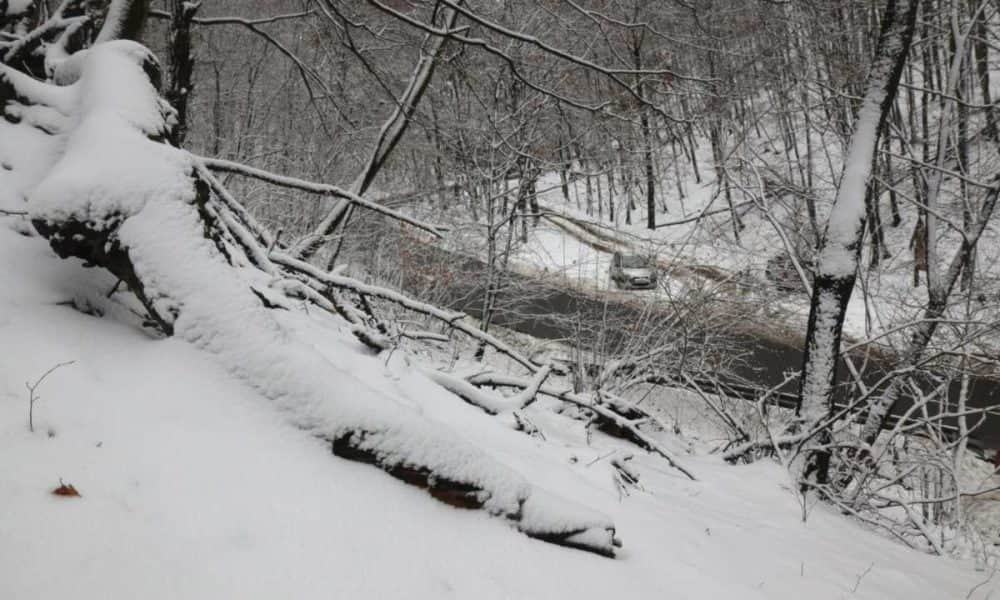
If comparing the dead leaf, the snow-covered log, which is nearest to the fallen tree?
the snow-covered log

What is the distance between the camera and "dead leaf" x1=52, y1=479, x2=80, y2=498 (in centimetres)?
120

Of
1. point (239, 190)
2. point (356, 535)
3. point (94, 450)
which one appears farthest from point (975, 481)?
point (239, 190)

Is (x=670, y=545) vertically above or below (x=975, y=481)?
above

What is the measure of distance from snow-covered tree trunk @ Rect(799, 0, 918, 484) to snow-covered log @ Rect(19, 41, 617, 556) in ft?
13.7

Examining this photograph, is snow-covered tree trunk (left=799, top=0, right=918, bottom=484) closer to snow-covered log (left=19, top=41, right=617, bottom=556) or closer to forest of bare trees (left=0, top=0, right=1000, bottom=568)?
forest of bare trees (left=0, top=0, right=1000, bottom=568)

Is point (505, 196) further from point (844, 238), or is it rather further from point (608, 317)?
point (844, 238)

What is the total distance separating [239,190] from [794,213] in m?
9.28

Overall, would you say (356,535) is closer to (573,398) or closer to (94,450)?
(94,450)

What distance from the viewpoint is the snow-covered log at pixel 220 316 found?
166cm

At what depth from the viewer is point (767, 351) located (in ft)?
40.8

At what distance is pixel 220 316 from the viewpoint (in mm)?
1721

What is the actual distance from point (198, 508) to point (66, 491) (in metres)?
0.27

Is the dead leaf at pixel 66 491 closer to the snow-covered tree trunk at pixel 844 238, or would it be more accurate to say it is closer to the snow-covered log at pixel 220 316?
the snow-covered log at pixel 220 316

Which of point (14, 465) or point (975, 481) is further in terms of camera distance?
point (975, 481)
